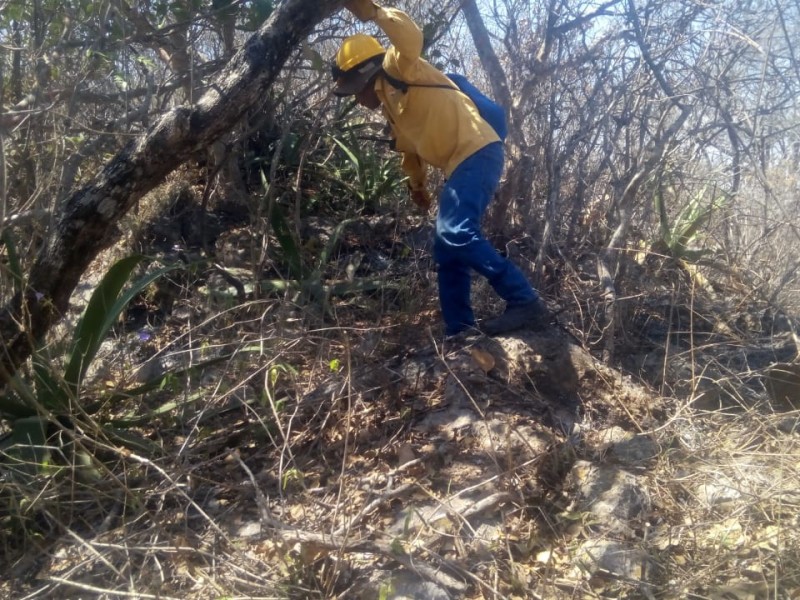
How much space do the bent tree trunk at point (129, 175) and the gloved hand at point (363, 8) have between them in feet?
0.67

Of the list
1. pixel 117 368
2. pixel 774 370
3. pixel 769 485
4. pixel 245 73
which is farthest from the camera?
pixel 117 368

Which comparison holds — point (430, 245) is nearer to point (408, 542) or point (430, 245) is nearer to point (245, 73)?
point (245, 73)

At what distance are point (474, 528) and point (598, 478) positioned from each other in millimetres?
584

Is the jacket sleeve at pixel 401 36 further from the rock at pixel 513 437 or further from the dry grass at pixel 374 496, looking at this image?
the rock at pixel 513 437

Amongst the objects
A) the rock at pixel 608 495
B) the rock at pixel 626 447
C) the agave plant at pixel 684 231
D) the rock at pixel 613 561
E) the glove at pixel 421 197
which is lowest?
the rock at pixel 613 561

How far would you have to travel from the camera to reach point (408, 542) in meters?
2.51

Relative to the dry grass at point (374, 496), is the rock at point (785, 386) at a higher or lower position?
higher

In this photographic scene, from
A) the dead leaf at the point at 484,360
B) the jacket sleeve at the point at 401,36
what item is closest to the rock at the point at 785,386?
the dead leaf at the point at 484,360

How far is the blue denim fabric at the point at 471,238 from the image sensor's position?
347 centimetres

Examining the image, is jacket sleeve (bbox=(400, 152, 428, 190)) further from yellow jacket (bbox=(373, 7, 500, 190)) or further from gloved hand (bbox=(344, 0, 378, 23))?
gloved hand (bbox=(344, 0, 378, 23))

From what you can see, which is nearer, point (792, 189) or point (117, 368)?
point (117, 368)

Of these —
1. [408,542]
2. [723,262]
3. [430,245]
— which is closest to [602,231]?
[723,262]

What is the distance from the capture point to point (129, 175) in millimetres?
3035

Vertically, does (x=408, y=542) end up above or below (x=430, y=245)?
below
